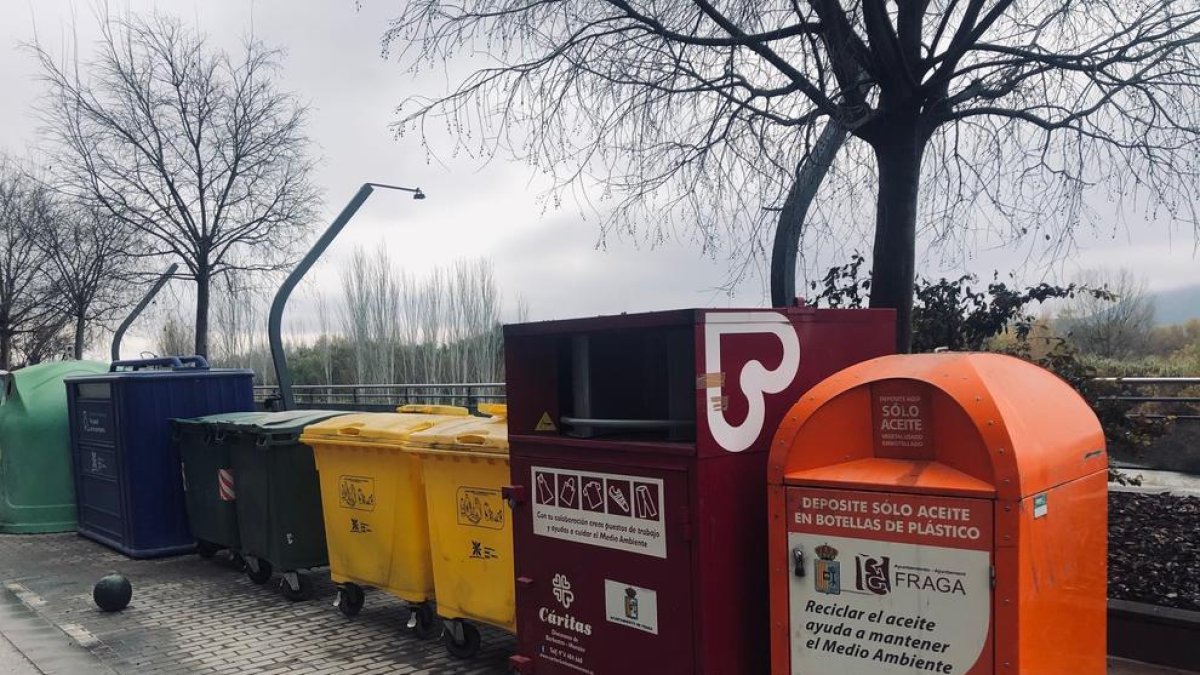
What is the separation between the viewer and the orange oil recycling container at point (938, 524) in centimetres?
271

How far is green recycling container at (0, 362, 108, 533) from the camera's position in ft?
32.2

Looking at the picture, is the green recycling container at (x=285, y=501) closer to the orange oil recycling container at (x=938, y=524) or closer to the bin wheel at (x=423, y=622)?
the bin wheel at (x=423, y=622)

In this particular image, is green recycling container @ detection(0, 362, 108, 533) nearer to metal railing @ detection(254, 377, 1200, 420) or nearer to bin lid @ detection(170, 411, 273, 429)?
metal railing @ detection(254, 377, 1200, 420)

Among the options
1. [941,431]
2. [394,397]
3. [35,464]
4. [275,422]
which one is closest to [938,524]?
[941,431]

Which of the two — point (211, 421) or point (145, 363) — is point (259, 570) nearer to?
point (211, 421)

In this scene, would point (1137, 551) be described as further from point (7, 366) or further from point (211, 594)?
point (7, 366)

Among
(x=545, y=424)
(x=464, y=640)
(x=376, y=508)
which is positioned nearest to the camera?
(x=545, y=424)

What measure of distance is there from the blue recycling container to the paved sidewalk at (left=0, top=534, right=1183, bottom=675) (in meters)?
0.54

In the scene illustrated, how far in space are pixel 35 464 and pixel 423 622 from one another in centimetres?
663

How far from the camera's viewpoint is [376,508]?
19.4 ft

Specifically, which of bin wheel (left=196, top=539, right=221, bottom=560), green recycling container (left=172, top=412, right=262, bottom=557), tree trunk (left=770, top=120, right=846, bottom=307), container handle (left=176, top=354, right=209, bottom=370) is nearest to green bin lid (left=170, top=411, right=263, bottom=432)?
green recycling container (left=172, top=412, right=262, bottom=557)

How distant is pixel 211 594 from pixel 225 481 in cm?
94

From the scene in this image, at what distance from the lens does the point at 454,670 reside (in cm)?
512

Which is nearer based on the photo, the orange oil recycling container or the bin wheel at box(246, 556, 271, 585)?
the orange oil recycling container
